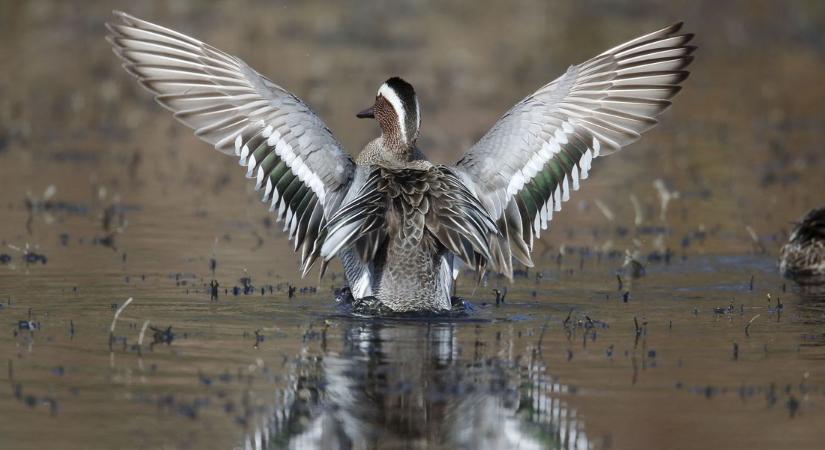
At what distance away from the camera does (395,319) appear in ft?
23.7

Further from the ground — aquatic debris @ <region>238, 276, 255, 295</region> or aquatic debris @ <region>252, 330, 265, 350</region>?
aquatic debris @ <region>238, 276, 255, 295</region>

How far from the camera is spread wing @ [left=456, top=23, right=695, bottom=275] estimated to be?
775 centimetres

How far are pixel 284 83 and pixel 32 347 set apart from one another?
11.5 m

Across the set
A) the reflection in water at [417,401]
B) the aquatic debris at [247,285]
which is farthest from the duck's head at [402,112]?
the reflection in water at [417,401]

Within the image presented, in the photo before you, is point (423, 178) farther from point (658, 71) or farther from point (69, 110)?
point (69, 110)

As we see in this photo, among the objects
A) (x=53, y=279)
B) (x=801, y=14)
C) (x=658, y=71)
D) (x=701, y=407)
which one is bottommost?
(x=701, y=407)

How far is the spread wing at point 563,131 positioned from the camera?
25.4ft

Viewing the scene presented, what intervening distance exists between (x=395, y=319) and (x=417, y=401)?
65.6 inches

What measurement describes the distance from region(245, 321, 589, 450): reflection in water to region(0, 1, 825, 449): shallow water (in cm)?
2

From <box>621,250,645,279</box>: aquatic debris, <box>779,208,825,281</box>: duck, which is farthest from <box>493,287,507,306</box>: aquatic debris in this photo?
<box>779,208,825,281</box>: duck

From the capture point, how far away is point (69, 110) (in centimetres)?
1593

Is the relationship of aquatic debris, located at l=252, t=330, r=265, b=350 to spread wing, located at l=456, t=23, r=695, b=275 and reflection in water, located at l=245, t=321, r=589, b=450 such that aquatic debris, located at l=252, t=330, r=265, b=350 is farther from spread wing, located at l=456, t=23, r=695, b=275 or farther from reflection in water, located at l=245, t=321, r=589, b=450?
spread wing, located at l=456, t=23, r=695, b=275

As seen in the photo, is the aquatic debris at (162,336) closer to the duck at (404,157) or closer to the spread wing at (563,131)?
the duck at (404,157)

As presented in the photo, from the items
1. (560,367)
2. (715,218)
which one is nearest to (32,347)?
(560,367)
